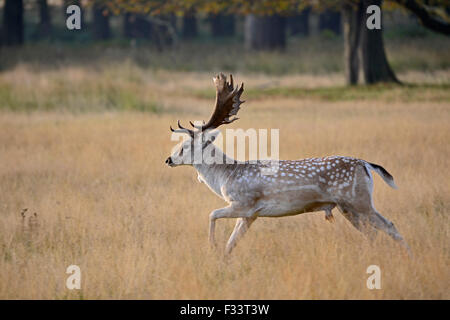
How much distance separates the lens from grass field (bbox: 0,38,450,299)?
17.9 ft

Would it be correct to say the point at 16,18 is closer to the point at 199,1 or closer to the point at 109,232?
the point at 199,1

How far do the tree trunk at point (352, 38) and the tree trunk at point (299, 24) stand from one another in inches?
878

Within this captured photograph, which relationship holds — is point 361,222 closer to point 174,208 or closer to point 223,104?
point 223,104

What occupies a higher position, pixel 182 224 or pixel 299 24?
pixel 299 24

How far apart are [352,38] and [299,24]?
96.9 ft

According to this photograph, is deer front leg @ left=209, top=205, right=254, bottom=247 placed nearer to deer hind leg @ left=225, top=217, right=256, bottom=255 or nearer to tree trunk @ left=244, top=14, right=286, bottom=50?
deer hind leg @ left=225, top=217, right=256, bottom=255

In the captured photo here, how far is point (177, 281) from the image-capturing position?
18.1 feet

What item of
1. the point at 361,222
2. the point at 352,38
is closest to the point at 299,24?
the point at 352,38

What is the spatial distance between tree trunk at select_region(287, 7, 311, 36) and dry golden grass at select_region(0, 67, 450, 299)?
3360 centimetres

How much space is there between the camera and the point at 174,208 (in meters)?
7.85

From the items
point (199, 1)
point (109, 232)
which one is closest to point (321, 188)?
point (109, 232)

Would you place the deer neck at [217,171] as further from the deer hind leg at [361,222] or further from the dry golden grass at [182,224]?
the deer hind leg at [361,222]

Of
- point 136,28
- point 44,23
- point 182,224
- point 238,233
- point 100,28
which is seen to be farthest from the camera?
point 136,28

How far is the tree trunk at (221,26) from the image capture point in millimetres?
48419
